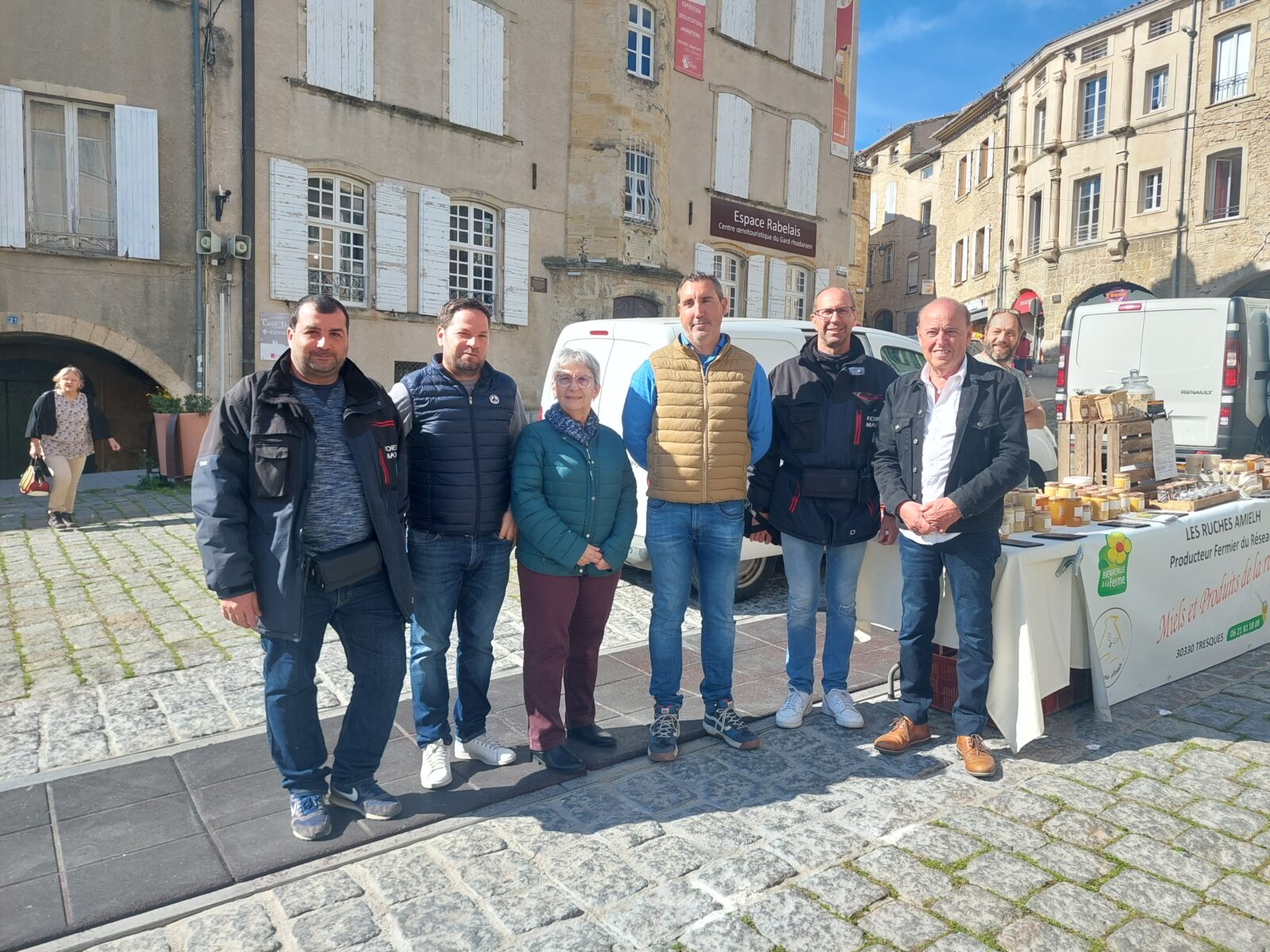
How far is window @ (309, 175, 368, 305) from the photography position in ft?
49.2

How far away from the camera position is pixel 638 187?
18.5 meters

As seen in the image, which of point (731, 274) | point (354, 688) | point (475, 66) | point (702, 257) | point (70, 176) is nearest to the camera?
point (354, 688)

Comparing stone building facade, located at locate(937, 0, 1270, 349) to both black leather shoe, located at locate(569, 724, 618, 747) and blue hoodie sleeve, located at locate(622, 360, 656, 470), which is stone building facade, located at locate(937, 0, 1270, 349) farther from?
black leather shoe, located at locate(569, 724, 618, 747)

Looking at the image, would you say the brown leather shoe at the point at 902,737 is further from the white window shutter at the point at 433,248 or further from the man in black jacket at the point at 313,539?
the white window shutter at the point at 433,248

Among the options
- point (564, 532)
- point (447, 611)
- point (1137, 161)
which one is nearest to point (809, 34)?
point (1137, 161)

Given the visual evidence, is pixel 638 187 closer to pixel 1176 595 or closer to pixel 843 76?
pixel 843 76

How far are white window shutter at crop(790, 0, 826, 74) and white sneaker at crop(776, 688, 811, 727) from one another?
2049cm

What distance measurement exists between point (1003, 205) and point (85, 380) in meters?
30.4

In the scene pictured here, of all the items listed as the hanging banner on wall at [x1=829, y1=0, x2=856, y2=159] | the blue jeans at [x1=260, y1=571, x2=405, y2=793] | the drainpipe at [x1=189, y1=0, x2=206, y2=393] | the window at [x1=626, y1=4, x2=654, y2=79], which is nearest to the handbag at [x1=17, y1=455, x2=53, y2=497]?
the drainpipe at [x1=189, y1=0, x2=206, y2=393]

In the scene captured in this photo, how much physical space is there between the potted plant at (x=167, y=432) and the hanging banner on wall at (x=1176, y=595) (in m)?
11.6

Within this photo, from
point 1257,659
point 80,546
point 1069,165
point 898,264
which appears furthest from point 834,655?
point 898,264

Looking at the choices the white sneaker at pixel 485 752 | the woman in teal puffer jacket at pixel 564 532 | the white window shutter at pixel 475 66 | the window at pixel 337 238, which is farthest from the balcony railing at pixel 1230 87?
the white sneaker at pixel 485 752

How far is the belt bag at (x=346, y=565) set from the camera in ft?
10.5

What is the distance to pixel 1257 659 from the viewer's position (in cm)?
557
